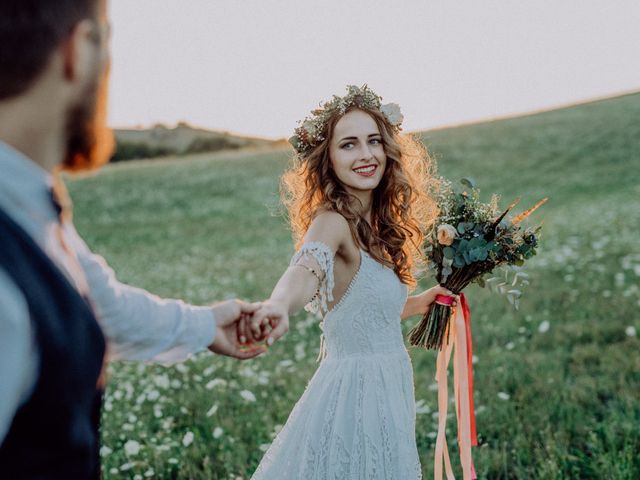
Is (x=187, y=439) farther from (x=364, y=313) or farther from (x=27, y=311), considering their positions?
(x=27, y=311)

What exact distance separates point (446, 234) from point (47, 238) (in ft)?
8.60

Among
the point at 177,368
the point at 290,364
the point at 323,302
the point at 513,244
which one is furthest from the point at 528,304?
the point at 323,302

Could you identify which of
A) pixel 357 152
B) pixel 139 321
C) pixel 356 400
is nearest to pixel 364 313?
pixel 356 400

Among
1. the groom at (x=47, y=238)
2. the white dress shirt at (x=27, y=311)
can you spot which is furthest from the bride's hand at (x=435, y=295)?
the groom at (x=47, y=238)

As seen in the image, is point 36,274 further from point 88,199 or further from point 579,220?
point 88,199

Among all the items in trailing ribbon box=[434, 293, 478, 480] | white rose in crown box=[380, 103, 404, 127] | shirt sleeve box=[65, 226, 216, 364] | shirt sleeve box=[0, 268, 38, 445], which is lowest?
trailing ribbon box=[434, 293, 478, 480]

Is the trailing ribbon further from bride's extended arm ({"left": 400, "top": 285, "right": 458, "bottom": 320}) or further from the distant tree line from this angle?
the distant tree line

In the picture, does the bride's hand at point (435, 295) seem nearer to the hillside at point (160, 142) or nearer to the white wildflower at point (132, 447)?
the white wildflower at point (132, 447)

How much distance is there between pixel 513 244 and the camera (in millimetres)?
3941

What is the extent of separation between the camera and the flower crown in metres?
3.89

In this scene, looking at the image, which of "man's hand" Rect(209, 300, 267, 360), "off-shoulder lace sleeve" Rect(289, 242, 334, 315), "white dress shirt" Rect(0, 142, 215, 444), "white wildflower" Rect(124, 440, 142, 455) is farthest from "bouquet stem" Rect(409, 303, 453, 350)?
"white dress shirt" Rect(0, 142, 215, 444)

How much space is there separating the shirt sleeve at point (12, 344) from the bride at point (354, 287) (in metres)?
1.72

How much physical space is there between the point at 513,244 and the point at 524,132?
35.5 m

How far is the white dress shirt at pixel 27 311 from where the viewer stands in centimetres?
136
